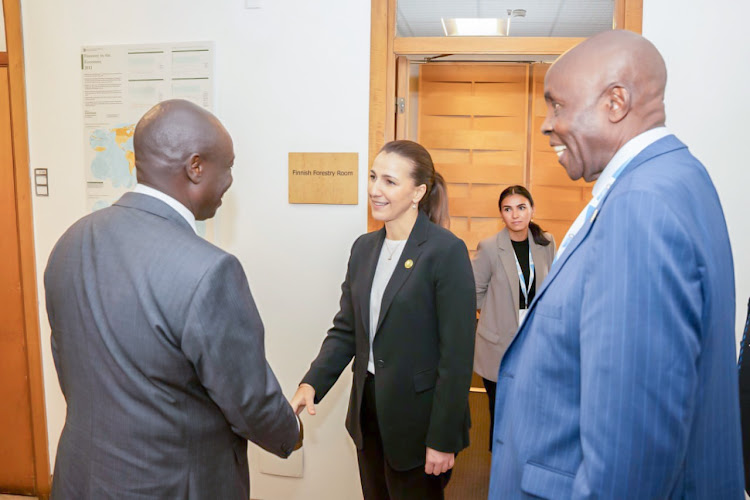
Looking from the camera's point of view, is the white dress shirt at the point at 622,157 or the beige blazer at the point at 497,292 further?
the beige blazer at the point at 497,292

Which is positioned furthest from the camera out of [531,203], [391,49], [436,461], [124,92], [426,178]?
[531,203]

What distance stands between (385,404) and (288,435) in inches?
18.4

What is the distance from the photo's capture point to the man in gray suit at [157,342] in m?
1.13

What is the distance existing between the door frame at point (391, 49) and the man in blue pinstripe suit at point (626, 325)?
169cm

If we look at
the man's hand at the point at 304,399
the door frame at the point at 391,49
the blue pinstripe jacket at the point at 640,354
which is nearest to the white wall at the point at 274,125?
the door frame at the point at 391,49

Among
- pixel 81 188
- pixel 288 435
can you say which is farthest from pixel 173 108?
pixel 81 188

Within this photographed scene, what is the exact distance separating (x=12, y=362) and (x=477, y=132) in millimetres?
4083

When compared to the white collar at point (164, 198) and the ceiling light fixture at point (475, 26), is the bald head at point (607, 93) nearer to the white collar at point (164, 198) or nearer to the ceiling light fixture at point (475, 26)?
the white collar at point (164, 198)

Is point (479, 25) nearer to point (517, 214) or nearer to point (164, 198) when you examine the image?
point (517, 214)

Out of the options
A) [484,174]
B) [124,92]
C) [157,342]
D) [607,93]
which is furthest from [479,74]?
[157,342]

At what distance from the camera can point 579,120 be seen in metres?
0.95

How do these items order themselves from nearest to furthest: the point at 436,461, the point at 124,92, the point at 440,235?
the point at 436,461, the point at 440,235, the point at 124,92

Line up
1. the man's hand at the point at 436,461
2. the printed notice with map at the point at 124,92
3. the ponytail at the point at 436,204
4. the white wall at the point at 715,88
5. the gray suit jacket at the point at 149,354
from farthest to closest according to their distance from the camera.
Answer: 1. the printed notice with map at the point at 124,92
2. the white wall at the point at 715,88
3. the ponytail at the point at 436,204
4. the man's hand at the point at 436,461
5. the gray suit jacket at the point at 149,354

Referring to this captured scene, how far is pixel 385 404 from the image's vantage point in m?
1.79
